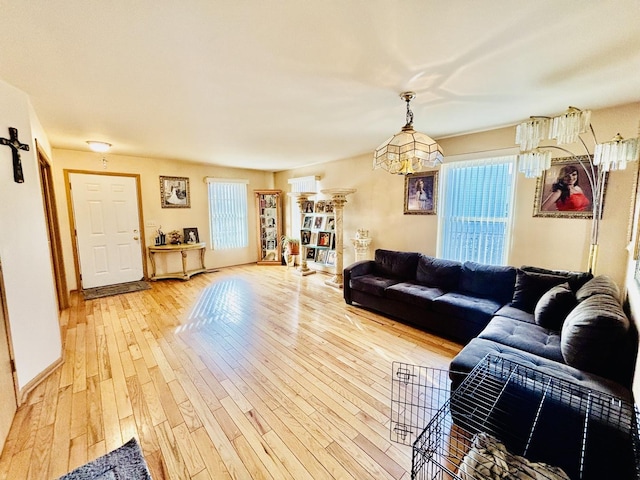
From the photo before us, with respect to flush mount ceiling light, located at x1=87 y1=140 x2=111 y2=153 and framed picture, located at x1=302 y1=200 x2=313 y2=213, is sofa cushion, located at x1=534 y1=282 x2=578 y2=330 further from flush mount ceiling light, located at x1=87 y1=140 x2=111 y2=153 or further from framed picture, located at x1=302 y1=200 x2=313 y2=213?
flush mount ceiling light, located at x1=87 y1=140 x2=111 y2=153

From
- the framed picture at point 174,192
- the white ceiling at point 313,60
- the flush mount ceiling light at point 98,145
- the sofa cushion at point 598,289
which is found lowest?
the sofa cushion at point 598,289

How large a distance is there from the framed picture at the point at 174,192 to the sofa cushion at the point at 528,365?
217 inches

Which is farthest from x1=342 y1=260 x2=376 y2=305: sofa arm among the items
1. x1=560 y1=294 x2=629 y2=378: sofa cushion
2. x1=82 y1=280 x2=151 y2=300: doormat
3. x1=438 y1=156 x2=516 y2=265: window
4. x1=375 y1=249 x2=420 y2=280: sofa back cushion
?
x1=82 y1=280 x2=151 y2=300: doormat

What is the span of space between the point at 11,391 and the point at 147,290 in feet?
9.37

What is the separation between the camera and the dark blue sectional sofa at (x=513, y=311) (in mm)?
1541

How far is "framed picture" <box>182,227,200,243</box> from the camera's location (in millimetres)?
5555

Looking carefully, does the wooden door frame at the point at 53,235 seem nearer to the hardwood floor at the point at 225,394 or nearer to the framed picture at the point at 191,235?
the hardwood floor at the point at 225,394

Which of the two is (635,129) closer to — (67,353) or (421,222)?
(421,222)

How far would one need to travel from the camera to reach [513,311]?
254 centimetres

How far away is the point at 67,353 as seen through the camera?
2.62m

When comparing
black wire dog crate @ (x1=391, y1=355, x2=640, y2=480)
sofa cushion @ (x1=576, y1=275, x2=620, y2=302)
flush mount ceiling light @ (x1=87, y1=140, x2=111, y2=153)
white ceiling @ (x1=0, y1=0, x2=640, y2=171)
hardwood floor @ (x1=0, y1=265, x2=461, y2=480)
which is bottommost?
hardwood floor @ (x1=0, y1=265, x2=461, y2=480)

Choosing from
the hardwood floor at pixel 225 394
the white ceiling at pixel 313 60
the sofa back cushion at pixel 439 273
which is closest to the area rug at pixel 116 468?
the hardwood floor at pixel 225 394

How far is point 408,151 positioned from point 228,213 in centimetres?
505

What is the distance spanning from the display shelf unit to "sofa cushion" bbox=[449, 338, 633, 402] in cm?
522
